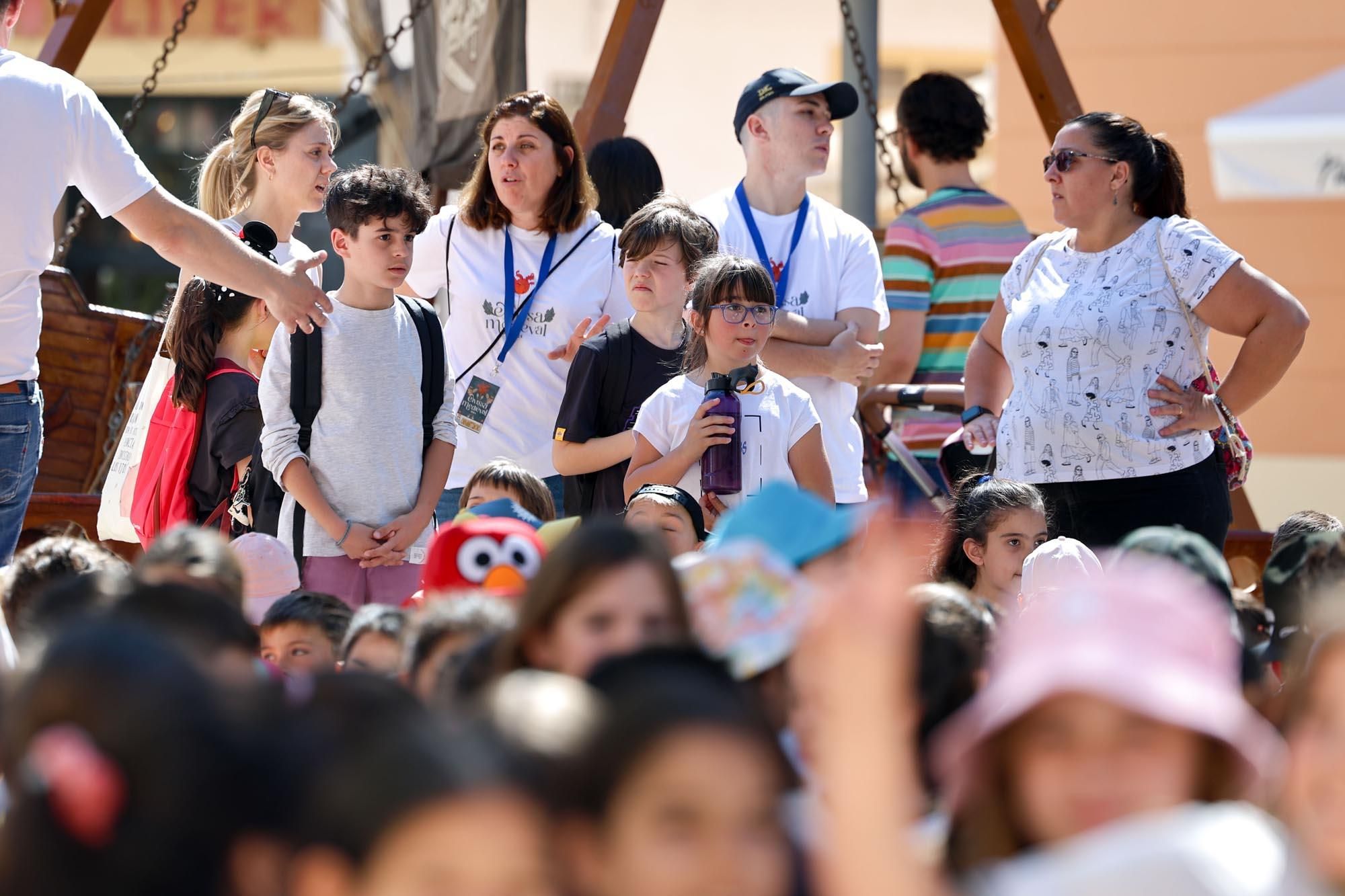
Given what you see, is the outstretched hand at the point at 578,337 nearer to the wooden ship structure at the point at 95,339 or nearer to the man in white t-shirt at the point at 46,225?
the man in white t-shirt at the point at 46,225

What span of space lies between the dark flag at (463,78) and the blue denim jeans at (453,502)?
2.68 metres

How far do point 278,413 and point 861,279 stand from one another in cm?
149

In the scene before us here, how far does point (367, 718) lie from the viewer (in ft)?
5.48

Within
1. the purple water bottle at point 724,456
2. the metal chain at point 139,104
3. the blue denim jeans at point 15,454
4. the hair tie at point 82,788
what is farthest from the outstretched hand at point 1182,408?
the metal chain at point 139,104

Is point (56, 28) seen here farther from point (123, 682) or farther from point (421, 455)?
point (123, 682)

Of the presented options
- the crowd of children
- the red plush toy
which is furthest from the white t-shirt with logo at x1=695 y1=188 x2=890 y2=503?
the red plush toy

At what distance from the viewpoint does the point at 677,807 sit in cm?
154

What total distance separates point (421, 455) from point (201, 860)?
2.60 m

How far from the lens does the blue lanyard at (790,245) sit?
448 cm

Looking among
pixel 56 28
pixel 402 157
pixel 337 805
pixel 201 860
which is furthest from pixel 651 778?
pixel 402 157

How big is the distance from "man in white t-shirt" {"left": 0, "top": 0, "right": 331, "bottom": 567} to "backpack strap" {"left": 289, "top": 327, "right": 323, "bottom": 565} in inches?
10.0

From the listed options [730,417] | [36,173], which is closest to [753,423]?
[730,417]

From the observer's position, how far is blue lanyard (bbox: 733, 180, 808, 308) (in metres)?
4.48

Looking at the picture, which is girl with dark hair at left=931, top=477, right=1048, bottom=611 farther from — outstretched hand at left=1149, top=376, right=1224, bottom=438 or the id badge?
the id badge
